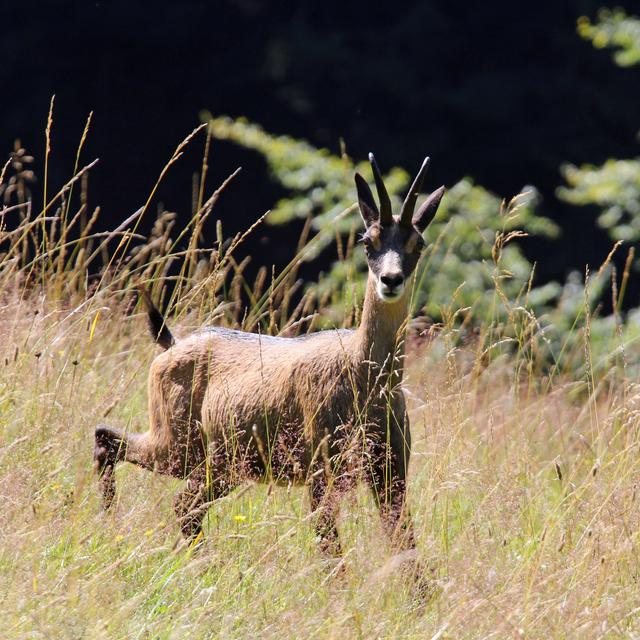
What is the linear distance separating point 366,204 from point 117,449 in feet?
4.95

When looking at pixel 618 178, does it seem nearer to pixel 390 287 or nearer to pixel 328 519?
pixel 390 287

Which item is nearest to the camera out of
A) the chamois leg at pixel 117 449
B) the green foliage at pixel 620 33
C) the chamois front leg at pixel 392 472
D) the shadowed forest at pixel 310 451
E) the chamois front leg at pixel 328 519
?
the shadowed forest at pixel 310 451

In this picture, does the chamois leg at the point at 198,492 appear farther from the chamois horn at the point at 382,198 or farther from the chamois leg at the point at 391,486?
the chamois horn at the point at 382,198

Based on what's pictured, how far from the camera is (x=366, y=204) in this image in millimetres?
5266

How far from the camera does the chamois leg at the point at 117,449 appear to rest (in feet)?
17.7

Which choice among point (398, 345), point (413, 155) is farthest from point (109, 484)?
point (413, 155)

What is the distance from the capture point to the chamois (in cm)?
482

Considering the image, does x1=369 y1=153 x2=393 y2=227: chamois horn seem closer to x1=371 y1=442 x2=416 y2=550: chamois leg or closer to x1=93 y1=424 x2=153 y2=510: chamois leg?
x1=371 y1=442 x2=416 y2=550: chamois leg

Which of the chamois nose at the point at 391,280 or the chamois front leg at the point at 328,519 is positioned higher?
the chamois nose at the point at 391,280

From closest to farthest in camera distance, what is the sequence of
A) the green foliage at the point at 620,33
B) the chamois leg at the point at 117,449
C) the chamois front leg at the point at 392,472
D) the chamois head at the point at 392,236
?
the chamois front leg at the point at 392,472 < the chamois head at the point at 392,236 < the chamois leg at the point at 117,449 < the green foliage at the point at 620,33

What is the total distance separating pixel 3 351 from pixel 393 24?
1420 cm

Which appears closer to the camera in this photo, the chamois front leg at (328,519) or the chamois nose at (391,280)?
the chamois front leg at (328,519)

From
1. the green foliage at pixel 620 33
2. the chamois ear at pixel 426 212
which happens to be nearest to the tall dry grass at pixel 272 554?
the chamois ear at pixel 426 212

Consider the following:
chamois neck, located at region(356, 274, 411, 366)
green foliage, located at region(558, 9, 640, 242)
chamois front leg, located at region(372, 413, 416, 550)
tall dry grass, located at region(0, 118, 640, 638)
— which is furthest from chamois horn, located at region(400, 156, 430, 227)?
green foliage, located at region(558, 9, 640, 242)
